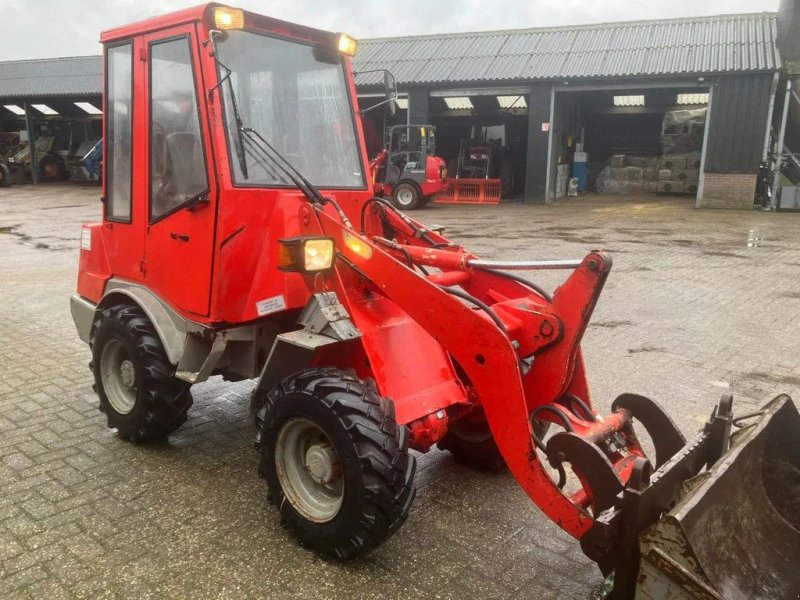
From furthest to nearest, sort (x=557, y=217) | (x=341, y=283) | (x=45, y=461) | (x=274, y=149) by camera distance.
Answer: (x=557, y=217), (x=45, y=461), (x=274, y=149), (x=341, y=283)

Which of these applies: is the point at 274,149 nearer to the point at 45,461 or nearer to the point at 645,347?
the point at 45,461

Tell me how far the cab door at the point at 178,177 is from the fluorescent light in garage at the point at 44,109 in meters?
31.3

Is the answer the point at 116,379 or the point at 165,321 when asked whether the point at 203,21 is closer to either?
the point at 165,321

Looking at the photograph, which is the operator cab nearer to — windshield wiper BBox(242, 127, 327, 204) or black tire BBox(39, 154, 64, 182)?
windshield wiper BBox(242, 127, 327, 204)

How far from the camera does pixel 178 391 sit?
3.89m

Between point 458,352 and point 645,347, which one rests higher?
point 458,352

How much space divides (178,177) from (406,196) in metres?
16.8

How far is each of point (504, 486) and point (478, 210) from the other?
679 inches

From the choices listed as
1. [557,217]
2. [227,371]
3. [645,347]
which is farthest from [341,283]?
[557,217]

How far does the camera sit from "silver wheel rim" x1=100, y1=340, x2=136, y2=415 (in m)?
4.16

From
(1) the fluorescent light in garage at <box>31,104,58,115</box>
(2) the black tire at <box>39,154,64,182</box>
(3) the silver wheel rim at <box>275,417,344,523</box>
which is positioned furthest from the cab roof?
(1) the fluorescent light in garage at <box>31,104,58,115</box>

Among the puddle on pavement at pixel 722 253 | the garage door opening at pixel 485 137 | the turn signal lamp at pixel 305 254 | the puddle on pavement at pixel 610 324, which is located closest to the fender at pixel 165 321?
the turn signal lamp at pixel 305 254

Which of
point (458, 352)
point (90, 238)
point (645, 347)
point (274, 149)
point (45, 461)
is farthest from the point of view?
point (645, 347)

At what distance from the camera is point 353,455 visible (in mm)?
2729
